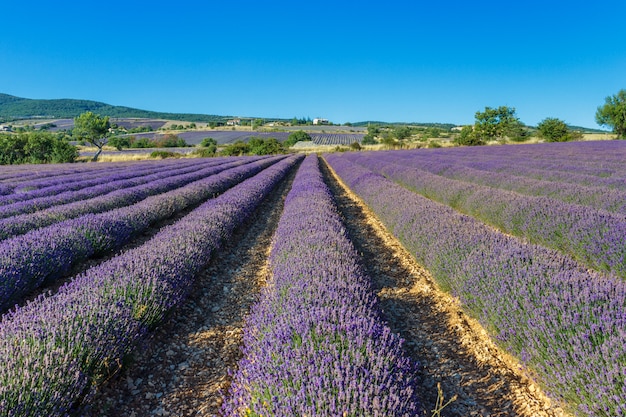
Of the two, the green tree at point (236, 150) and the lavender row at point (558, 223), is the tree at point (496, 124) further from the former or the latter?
the lavender row at point (558, 223)

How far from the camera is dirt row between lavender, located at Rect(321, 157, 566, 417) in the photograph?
7.27 feet

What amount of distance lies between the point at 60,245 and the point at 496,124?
202 ft

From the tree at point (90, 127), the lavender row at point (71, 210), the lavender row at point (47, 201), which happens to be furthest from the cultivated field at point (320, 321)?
the tree at point (90, 127)

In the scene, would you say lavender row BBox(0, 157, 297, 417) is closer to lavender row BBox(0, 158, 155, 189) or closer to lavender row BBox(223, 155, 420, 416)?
lavender row BBox(223, 155, 420, 416)

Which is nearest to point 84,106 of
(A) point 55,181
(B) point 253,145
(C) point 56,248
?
(B) point 253,145

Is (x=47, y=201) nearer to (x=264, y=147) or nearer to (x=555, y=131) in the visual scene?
(x=264, y=147)

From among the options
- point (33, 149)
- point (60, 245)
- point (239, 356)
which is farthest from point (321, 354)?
point (33, 149)

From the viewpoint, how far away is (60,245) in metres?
4.22

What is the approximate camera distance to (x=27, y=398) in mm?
1654

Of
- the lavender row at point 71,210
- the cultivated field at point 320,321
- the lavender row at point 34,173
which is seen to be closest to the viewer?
the cultivated field at point 320,321

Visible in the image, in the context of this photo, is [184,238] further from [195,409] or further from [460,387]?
[460,387]

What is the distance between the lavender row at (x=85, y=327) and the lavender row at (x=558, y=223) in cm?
456

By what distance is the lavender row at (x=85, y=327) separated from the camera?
5.77 feet

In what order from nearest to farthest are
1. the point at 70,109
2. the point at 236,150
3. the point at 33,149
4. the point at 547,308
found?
the point at 547,308 → the point at 33,149 → the point at 236,150 → the point at 70,109
